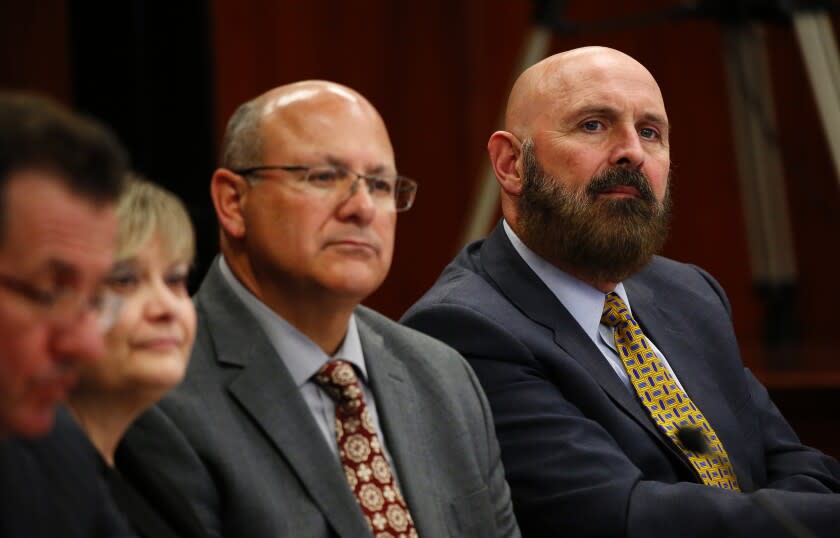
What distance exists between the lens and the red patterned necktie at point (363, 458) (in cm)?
181

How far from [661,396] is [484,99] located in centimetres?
337

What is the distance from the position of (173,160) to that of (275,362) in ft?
4.67

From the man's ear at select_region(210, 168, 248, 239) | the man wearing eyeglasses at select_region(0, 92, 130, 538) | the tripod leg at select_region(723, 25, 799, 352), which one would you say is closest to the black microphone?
the man's ear at select_region(210, 168, 248, 239)

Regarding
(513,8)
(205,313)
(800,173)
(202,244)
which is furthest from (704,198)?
(205,313)

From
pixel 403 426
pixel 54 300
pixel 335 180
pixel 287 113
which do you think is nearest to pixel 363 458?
pixel 403 426

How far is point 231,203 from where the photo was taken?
192 centimetres

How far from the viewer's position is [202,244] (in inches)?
122

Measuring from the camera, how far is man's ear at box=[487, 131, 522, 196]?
2512mm

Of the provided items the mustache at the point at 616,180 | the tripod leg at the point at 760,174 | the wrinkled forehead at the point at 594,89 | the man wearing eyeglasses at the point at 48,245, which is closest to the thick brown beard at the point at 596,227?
the mustache at the point at 616,180

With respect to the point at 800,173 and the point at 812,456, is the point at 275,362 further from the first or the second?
the point at 800,173

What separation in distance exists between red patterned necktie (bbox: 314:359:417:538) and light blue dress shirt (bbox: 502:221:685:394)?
598mm

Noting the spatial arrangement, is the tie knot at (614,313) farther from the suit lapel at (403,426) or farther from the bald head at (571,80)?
the suit lapel at (403,426)

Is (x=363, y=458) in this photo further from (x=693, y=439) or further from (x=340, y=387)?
(x=693, y=439)

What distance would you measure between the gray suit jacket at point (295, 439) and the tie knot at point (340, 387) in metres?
0.06
